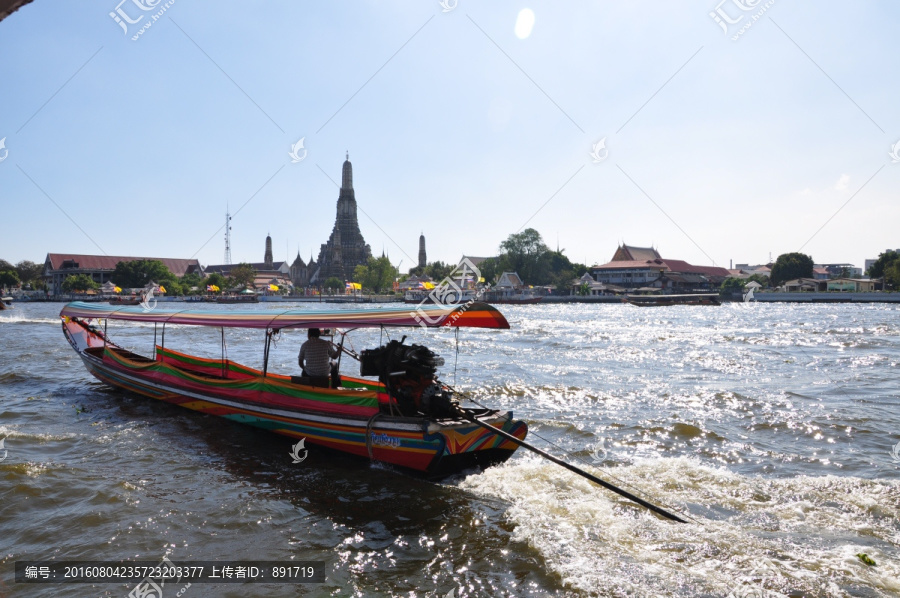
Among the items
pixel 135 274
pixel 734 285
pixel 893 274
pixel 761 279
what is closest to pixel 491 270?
pixel 734 285

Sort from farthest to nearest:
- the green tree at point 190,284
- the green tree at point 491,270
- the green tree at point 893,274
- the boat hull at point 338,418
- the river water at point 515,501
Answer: the green tree at point 190,284 → the green tree at point 491,270 → the green tree at point 893,274 → the boat hull at point 338,418 → the river water at point 515,501

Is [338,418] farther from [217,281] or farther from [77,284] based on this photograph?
[217,281]

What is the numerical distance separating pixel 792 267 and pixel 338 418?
101880 mm

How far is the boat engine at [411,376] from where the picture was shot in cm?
742

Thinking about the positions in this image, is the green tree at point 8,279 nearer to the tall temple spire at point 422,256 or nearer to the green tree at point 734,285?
the tall temple spire at point 422,256

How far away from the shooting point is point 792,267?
3590 inches

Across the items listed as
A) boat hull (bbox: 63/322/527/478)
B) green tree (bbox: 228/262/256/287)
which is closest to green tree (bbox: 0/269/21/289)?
green tree (bbox: 228/262/256/287)

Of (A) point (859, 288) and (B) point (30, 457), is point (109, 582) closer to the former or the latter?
(B) point (30, 457)

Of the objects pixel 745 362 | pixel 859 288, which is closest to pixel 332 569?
pixel 745 362

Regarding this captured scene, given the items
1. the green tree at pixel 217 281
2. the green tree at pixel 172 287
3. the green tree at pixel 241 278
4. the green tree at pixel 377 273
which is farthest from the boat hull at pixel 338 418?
the green tree at pixel 241 278

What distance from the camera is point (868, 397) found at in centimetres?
1307

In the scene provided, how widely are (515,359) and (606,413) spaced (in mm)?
9069

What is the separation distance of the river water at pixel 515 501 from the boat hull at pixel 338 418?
363mm

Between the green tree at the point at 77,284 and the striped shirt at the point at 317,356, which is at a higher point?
the green tree at the point at 77,284
